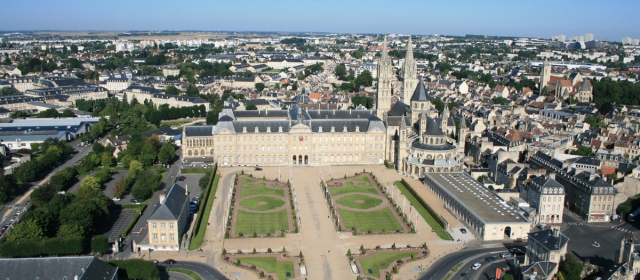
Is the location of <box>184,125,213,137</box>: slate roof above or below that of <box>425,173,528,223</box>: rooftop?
above

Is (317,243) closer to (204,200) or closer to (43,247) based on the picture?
(204,200)

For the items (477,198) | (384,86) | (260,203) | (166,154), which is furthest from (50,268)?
(384,86)

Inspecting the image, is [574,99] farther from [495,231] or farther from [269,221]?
[269,221]

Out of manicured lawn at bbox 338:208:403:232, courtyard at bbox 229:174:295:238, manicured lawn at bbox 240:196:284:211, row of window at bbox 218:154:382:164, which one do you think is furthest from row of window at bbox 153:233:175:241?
row of window at bbox 218:154:382:164

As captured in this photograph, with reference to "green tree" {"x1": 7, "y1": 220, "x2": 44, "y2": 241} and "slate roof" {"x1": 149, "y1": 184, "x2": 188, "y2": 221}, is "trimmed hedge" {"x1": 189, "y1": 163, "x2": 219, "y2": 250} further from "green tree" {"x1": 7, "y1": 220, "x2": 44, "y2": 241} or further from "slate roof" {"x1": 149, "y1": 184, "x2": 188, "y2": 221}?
"green tree" {"x1": 7, "y1": 220, "x2": 44, "y2": 241}

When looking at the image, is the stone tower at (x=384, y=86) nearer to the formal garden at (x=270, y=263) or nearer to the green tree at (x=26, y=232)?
the formal garden at (x=270, y=263)

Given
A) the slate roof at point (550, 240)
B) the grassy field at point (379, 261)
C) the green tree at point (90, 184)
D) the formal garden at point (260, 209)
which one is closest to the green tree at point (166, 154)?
the formal garden at point (260, 209)

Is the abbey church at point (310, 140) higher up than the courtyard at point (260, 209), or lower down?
higher up
